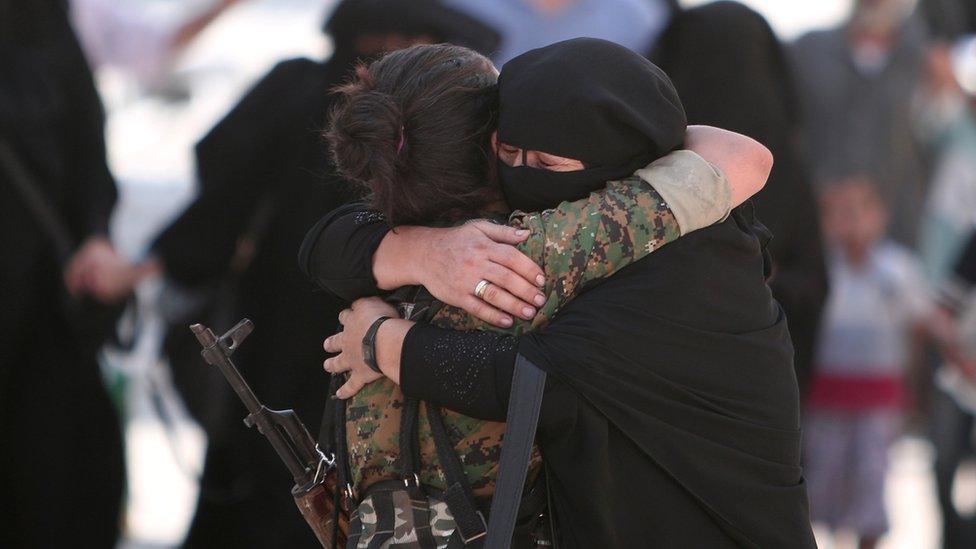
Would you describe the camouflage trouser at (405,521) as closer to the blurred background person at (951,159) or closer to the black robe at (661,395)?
the black robe at (661,395)

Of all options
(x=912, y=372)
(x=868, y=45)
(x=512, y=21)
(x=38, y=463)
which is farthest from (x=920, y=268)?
(x=38, y=463)

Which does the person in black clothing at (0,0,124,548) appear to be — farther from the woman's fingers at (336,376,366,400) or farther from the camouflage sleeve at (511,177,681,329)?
the camouflage sleeve at (511,177,681,329)

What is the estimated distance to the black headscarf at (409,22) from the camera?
3.40 m

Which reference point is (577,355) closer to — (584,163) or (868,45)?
(584,163)

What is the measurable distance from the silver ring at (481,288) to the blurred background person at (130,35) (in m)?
3.64

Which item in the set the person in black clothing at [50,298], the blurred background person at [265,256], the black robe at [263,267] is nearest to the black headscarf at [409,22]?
the blurred background person at [265,256]

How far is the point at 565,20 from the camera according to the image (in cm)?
378

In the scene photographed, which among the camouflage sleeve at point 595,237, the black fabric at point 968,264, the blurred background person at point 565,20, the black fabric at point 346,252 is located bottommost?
the black fabric at point 968,264

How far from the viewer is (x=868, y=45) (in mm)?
6027

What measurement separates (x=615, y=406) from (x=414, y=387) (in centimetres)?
25

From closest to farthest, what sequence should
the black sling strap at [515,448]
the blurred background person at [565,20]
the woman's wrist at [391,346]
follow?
1. the black sling strap at [515,448]
2. the woman's wrist at [391,346]
3. the blurred background person at [565,20]

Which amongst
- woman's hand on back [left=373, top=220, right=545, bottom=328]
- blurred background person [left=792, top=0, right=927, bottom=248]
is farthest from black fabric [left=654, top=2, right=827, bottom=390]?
blurred background person [left=792, top=0, right=927, bottom=248]

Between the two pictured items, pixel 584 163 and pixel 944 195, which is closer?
pixel 584 163

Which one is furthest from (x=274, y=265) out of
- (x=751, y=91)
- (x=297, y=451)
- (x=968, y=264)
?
(x=968, y=264)
